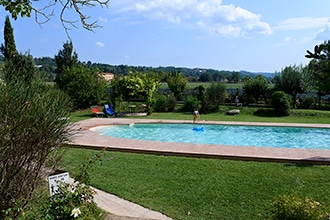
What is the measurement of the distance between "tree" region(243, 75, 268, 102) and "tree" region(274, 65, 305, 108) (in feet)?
5.39

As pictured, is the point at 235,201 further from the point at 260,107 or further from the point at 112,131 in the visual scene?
the point at 260,107

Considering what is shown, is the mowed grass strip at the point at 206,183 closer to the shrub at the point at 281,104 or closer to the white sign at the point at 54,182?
the white sign at the point at 54,182

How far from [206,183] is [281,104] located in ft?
46.3

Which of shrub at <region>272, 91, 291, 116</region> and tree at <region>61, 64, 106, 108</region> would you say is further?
tree at <region>61, 64, 106, 108</region>

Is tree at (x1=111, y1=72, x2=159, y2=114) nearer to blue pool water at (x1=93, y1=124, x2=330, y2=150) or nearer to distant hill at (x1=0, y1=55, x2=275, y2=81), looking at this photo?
distant hill at (x1=0, y1=55, x2=275, y2=81)

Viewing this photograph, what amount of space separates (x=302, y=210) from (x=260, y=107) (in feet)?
58.8

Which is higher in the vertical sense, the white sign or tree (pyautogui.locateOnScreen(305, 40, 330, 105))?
tree (pyautogui.locateOnScreen(305, 40, 330, 105))

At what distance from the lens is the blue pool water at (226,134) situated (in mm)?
13219

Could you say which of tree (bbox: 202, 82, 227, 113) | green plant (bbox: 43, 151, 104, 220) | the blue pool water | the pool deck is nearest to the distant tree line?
the pool deck

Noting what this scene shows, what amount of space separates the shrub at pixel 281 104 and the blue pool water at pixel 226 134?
4.24 m

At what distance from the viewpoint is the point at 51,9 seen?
3.84 metres

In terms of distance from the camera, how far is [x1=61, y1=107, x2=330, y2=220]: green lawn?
5078 mm

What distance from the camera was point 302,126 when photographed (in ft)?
48.5

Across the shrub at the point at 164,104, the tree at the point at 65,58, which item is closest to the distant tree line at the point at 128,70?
the tree at the point at 65,58
